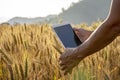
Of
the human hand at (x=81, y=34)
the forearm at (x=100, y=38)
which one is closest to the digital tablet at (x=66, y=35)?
the human hand at (x=81, y=34)

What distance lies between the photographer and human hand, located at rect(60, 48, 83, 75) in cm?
138

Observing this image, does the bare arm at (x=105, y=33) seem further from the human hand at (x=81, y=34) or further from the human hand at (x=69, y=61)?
the human hand at (x=81, y=34)

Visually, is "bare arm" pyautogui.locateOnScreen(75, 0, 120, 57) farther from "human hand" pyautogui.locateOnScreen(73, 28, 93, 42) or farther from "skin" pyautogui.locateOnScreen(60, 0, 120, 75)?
"human hand" pyautogui.locateOnScreen(73, 28, 93, 42)

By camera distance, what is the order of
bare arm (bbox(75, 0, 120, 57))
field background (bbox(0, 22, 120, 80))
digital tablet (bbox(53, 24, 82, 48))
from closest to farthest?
bare arm (bbox(75, 0, 120, 57))
field background (bbox(0, 22, 120, 80))
digital tablet (bbox(53, 24, 82, 48))

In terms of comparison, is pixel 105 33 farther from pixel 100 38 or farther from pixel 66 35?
pixel 66 35

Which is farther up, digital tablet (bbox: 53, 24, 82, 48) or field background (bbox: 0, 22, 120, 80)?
→ digital tablet (bbox: 53, 24, 82, 48)

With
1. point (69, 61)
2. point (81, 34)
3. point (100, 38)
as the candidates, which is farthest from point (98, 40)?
point (81, 34)

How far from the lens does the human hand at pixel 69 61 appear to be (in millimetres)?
1381

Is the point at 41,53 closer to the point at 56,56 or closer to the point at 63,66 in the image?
the point at 56,56

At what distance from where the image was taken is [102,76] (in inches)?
53.7

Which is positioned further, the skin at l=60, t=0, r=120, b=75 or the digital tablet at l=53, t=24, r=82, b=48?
the digital tablet at l=53, t=24, r=82, b=48

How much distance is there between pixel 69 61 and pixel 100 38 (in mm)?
166

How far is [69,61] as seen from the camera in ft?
4.59

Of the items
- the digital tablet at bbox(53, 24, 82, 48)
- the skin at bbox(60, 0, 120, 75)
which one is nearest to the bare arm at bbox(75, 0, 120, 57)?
the skin at bbox(60, 0, 120, 75)
